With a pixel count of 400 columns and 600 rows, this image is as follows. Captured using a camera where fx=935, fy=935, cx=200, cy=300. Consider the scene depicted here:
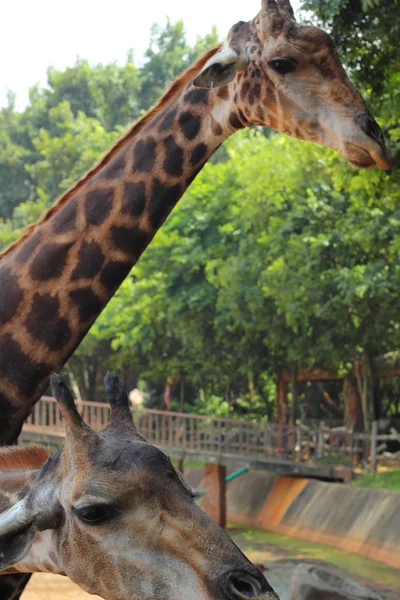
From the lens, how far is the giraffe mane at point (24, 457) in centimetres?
434

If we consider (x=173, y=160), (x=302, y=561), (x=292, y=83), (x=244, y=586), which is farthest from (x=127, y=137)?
(x=302, y=561)

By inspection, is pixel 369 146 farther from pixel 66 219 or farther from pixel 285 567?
pixel 285 567

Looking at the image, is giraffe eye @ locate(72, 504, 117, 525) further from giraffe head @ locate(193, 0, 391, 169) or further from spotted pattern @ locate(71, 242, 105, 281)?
giraffe head @ locate(193, 0, 391, 169)

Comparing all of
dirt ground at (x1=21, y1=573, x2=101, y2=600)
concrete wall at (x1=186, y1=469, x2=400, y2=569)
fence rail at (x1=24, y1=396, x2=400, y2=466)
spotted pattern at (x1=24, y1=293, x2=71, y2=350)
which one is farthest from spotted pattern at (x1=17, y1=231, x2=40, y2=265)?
fence rail at (x1=24, y1=396, x2=400, y2=466)

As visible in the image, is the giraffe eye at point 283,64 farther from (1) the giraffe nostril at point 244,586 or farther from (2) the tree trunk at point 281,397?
(2) the tree trunk at point 281,397

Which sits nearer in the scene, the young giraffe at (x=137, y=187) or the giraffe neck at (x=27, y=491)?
the giraffe neck at (x=27, y=491)

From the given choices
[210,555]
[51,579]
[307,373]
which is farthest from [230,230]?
[210,555]

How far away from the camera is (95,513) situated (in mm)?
3627

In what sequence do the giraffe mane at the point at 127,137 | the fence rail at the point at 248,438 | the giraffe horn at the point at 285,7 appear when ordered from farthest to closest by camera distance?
the fence rail at the point at 248,438 < the giraffe mane at the point at 127,137 < the giraffe horn at the point at 285,7

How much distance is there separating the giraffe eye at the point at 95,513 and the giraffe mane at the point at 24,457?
Result: 2.38 ft

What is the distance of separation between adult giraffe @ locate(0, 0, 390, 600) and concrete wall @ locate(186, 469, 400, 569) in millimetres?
12839

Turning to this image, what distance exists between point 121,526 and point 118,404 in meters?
0.64

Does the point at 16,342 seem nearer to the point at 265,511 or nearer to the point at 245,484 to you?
the point at 265,511

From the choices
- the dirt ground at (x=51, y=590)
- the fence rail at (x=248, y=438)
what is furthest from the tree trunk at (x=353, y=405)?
the dirt ground at (x=51, y=590)
